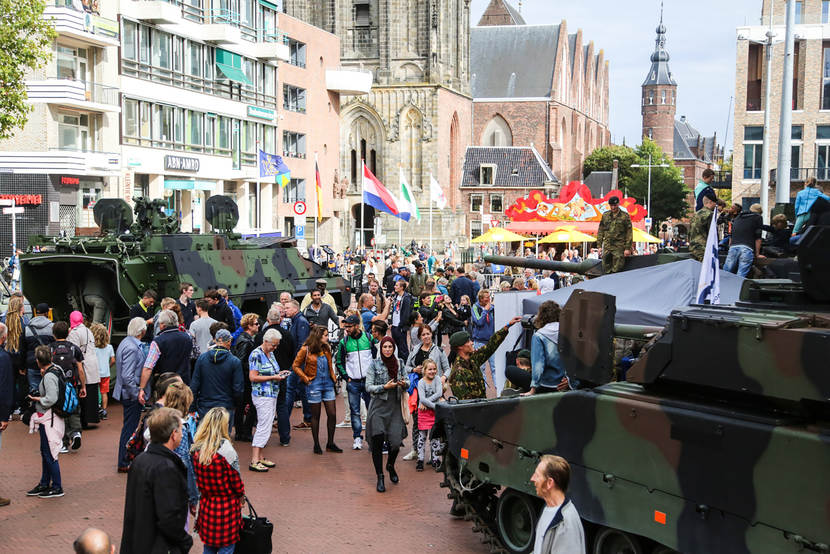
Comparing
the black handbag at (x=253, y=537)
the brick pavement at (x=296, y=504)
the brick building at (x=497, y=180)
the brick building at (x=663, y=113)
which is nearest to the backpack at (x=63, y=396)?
the brick pavement at (x=296, y=504)

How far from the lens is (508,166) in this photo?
80.5 meters

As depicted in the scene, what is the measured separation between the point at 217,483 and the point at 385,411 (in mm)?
4234

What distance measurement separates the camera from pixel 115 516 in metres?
10.1

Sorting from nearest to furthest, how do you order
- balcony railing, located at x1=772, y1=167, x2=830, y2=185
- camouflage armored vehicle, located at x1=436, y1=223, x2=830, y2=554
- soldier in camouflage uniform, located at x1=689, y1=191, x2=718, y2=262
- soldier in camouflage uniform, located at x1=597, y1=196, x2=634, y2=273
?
camouflage armored vehicle, located at x1=436, y1=223, x2=830, y2=554
soldier in camouflage uniform, located at x1=689, y1=191, x2=718, y2=262
soldier in camouflage uniform, located at x1=597, y1=196, x2=634, y2=273
balcony railing, located at x1=772, y1=167, x2=830, y2=185

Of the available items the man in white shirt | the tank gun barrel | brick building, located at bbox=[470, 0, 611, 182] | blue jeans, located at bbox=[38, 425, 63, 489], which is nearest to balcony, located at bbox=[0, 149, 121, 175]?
the tank gun barrel

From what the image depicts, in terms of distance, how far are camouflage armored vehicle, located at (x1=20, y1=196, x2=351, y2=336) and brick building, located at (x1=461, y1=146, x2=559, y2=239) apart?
57.4 metres

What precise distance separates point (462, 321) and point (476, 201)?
61353mm

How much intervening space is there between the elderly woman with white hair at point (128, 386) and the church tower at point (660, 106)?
127 metres

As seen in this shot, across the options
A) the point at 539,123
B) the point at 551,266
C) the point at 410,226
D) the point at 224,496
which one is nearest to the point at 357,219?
the point at 410,226

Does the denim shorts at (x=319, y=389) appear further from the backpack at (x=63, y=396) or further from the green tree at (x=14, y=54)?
the green tree at (x=14, y=54)

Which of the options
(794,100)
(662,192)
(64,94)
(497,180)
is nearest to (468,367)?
(64,94)

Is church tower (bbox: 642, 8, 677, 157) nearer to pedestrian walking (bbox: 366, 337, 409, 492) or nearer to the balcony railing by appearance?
the balcony railing

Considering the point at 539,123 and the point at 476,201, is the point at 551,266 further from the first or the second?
the point at 539,123

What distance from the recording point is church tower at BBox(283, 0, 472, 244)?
222ft
